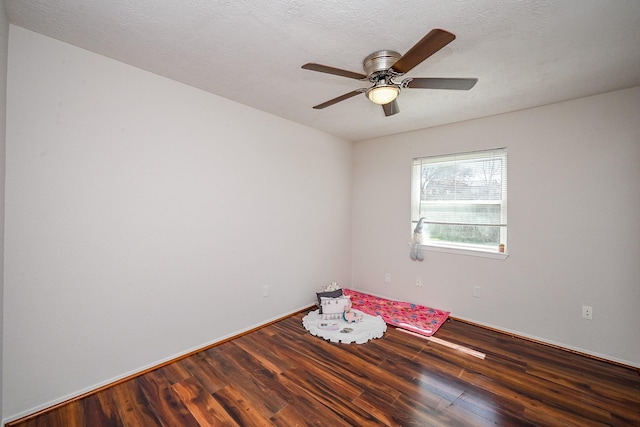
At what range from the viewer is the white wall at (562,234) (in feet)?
7.84

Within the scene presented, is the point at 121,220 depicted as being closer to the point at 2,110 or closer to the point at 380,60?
the point at 2,110

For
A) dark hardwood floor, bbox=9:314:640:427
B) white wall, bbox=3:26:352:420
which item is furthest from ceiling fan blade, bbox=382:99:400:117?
dark hardwood floor, bbox=9:314:640:427

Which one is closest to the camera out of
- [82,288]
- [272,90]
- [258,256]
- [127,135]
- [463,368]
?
[82,288]

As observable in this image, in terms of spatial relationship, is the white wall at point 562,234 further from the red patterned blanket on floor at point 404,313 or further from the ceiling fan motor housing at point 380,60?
the ceiling fan motor housing at point 380,60

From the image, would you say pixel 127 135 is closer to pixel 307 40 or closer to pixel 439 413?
pixel 307 40

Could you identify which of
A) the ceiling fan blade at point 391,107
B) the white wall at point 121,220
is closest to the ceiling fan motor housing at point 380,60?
the ceiling fan blade at point 391,107

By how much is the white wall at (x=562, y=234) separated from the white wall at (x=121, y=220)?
2325 millimetres

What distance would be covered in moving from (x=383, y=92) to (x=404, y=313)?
2706mm

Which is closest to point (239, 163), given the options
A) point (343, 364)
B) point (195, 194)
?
point (195, 194)

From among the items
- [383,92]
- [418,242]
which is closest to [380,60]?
[383,92]

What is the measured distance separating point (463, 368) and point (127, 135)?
341 centimetres

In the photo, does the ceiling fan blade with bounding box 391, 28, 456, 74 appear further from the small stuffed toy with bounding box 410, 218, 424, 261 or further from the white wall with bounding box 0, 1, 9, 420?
the small stuffed toy with bounding box 410, 218, 424, 261

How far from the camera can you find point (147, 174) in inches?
86.8

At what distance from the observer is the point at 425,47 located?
54.4 inches
